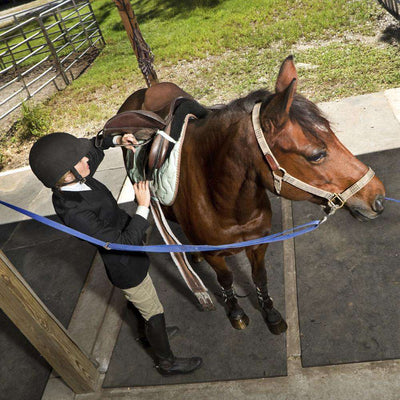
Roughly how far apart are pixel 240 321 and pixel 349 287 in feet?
2.99

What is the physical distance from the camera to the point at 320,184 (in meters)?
2.03

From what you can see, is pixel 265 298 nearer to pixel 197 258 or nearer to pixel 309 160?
pixel 197 258

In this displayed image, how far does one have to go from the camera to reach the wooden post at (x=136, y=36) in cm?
475

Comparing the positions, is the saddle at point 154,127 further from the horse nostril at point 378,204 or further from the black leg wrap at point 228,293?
the horse nostril at point 378,204

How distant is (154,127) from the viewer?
2.88m

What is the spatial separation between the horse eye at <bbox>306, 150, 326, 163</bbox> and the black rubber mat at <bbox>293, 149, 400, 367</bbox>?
1543 mm

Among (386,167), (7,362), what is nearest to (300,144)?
(386,167)

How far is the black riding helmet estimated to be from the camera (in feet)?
7.25

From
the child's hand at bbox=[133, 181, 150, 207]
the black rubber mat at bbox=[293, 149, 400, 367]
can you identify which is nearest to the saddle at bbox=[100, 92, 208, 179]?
the child's hand at bbox=[133, 181, 150, 207]

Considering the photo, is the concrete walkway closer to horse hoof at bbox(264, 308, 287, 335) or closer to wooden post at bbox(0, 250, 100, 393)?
horse hoof at bbox(264, 308, 287, 335)

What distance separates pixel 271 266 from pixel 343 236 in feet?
2.35

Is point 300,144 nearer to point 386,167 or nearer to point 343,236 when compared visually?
point 343,236

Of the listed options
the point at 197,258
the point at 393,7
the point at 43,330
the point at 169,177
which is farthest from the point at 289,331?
the point at 393,7

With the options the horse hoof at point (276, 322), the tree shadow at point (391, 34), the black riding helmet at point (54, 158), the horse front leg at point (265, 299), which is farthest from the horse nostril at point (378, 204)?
the tree shadow at point (391, 34)
